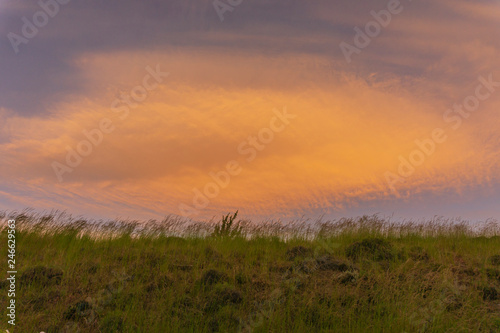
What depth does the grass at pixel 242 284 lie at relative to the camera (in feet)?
27.5

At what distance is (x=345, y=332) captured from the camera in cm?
821

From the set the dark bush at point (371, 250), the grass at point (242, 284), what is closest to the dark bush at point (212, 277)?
the grass at point (242, 284)

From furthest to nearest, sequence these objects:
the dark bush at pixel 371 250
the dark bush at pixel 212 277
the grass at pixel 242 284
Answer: the dark bush at pixel 371 250, the dark bush at pixel 212 277, the grass at pixel 242 284

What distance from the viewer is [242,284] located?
32.7 feet

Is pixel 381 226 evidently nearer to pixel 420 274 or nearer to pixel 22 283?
pixel 420 274

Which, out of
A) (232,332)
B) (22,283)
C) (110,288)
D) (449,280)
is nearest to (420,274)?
(449,280)

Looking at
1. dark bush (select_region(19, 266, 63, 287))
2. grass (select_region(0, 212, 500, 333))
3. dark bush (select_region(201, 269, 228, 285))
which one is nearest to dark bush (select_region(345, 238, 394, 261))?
grass (select_region(0, 212, 500, 333))

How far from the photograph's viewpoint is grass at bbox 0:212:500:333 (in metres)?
8.39

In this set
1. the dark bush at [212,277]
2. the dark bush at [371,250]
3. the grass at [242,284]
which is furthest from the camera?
the dark bush at [371,250]

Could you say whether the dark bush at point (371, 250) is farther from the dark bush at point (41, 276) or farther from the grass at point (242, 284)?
the dark bush at point (41, 276)

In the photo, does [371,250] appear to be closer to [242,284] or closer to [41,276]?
[242,284]

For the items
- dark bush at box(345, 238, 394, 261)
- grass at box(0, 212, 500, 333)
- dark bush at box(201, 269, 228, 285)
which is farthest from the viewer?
dark bush at box(345, 238, 394, 261)

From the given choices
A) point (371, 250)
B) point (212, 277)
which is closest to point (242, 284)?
point (212, 277)

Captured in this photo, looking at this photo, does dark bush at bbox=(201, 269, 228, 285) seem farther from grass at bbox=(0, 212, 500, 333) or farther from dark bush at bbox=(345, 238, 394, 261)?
dark bush at bbox=(345, 238, 394, 261)
